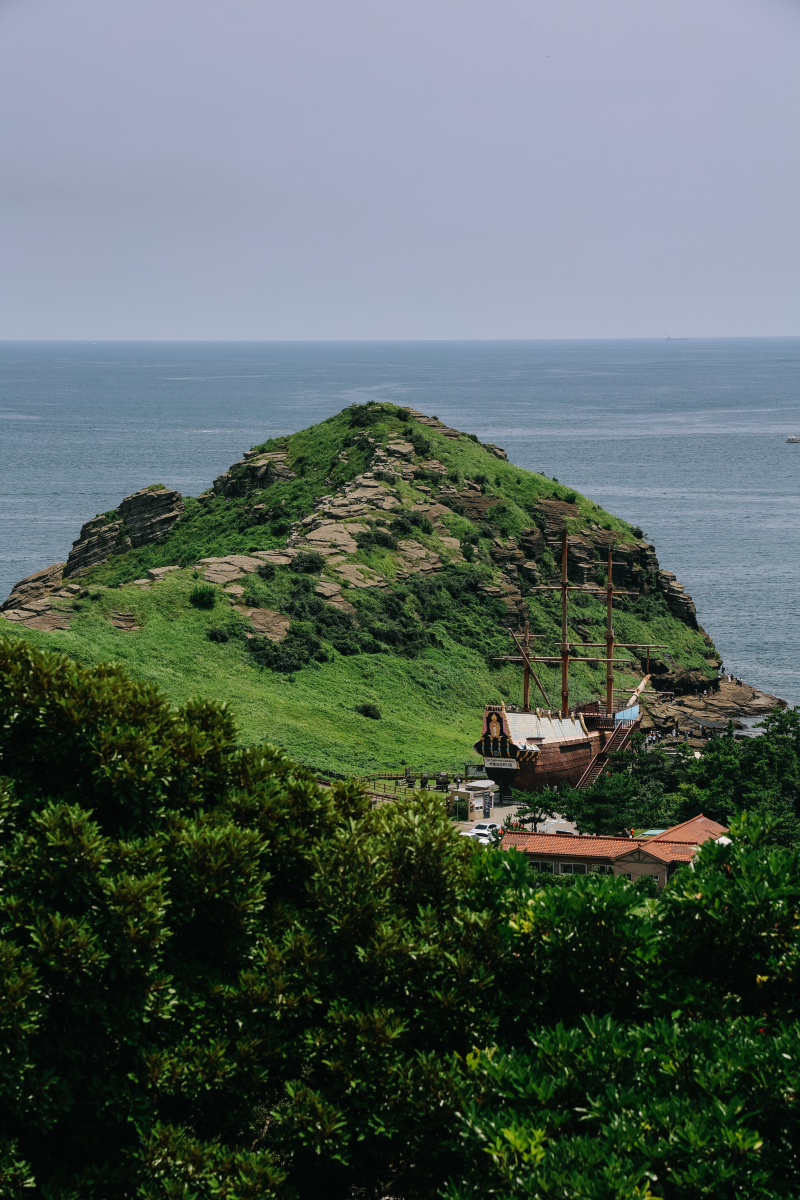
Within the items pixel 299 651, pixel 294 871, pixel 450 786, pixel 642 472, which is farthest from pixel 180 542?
pixel 642 472

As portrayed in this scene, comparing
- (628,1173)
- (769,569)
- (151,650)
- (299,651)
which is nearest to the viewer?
(628,1173)

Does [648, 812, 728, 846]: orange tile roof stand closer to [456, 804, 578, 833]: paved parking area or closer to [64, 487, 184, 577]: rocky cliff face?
[456, 804, 578, 833]: paved parking area

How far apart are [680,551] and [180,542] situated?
5417cm

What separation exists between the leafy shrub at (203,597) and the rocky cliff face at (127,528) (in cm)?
1889

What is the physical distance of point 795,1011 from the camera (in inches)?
607

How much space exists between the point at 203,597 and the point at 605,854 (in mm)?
34046

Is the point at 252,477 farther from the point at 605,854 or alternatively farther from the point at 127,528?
the point at 605,854

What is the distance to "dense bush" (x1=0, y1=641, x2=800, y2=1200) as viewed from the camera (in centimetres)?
1388

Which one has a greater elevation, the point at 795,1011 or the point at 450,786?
the point at 795,1011

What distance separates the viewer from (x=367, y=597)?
73250 mm

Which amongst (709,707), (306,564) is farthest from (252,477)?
(709,707)

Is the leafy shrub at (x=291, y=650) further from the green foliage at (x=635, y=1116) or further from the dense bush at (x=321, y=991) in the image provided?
the green foliage at (x=635, y=1116)

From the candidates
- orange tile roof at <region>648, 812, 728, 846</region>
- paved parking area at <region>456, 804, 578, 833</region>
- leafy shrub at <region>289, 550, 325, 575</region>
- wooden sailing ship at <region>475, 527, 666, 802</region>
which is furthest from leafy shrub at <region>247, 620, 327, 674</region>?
orange tile roof at <region>648, 812, 728, 846</region>

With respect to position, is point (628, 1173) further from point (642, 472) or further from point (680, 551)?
point (642, 472)
